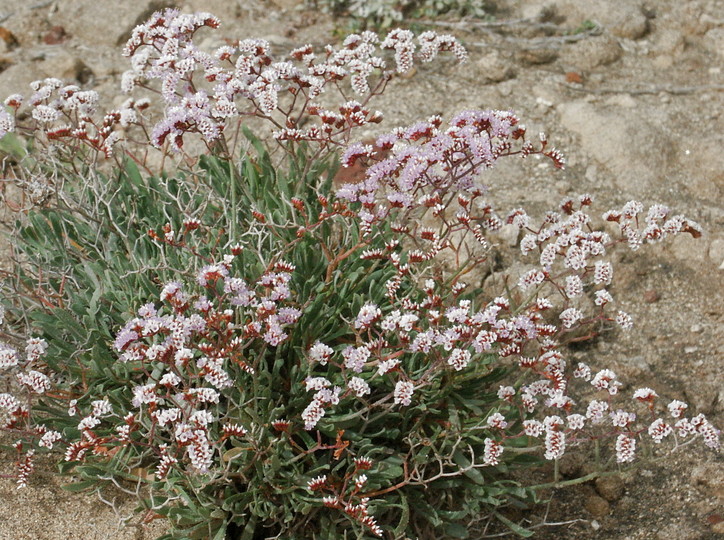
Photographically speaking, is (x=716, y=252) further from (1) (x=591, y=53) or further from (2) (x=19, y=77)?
(2) (x=19, y=77)

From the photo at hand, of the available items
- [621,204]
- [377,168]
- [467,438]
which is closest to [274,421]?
[467,438]

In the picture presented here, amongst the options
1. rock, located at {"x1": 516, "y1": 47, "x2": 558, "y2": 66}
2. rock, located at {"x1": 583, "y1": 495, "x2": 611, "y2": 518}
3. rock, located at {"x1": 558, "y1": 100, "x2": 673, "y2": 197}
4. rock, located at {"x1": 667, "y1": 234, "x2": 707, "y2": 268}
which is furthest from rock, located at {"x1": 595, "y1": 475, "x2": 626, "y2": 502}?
rock, located at {"x1": 516, "y1": 47, "x2": 558, "y2": 66}

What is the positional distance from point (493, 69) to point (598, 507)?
10.4 feet

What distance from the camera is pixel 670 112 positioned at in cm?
553

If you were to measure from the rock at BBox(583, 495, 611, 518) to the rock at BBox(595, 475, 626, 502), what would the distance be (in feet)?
0.12

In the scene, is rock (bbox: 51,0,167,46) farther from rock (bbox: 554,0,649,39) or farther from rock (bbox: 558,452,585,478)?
rock (bbox: 558,452,585,478)

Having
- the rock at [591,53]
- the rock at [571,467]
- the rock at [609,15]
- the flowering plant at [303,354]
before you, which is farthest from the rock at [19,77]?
the rock at [571,467]

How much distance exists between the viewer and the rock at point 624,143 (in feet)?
16.8

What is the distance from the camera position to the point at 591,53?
A: 598 cm

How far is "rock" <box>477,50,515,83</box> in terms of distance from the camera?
5727 millimetres

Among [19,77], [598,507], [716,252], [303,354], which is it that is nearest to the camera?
[303,354]

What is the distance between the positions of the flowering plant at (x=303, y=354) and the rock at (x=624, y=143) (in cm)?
191

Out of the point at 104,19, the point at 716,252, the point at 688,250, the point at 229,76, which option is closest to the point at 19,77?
the point at 104,19

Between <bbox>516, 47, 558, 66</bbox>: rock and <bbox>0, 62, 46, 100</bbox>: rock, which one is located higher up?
<bbox>0, 62, 46, 100</bbox>: rock
